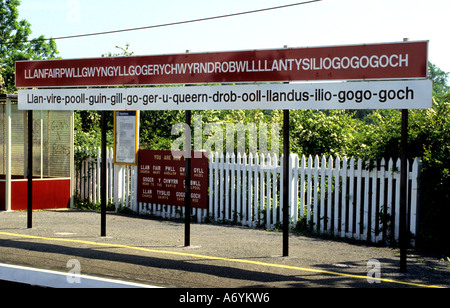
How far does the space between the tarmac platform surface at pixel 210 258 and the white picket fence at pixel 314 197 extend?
1.85ft

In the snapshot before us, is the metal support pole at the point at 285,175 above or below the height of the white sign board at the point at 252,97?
below

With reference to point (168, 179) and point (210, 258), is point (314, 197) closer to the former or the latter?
point (210, 258)

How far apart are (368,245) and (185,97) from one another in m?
4.11

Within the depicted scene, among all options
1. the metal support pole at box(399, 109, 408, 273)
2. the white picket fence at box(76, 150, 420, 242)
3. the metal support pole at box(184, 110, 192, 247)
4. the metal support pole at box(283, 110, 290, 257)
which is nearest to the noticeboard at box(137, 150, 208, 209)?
the white picket fence at box(76, 150, 420, 242)

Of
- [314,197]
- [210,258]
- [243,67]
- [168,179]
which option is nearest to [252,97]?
[243,67]

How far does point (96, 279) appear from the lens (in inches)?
255

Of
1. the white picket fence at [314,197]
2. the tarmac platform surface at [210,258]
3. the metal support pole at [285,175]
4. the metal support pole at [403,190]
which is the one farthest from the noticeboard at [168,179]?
the metal support pole at [403,190]

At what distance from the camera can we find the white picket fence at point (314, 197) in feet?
33.0

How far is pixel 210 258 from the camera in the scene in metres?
8.33

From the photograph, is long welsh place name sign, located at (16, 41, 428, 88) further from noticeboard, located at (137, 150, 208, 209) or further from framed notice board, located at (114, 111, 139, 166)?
noticeboard, located at (137, 150, 208, 209)

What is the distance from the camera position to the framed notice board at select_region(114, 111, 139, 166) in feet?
45.6

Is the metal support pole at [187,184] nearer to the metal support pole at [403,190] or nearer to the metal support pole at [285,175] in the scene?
the metal support pole at [285,175]

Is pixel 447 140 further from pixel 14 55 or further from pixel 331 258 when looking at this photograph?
pixel 14 55

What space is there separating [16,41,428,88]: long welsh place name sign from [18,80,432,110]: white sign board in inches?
4.8
